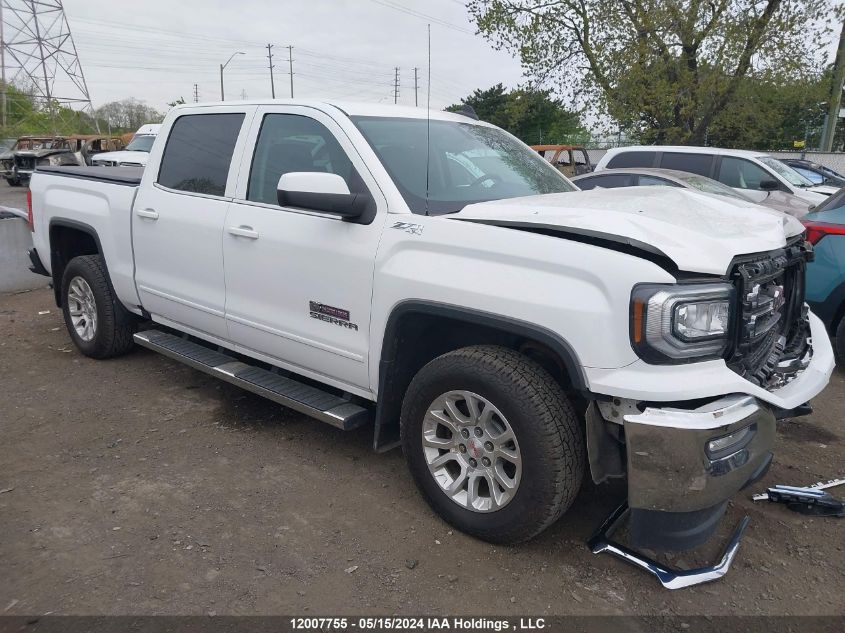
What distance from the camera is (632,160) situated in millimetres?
11375

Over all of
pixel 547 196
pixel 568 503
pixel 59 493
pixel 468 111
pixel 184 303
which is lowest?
pixel 59 493

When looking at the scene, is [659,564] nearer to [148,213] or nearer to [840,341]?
[840,341]

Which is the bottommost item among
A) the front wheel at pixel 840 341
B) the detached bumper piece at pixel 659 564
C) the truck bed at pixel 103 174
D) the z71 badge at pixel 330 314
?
the detached bumper piece at pixel 659 564

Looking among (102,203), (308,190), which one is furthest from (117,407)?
(308,190)

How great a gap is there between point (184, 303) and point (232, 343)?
0.48m

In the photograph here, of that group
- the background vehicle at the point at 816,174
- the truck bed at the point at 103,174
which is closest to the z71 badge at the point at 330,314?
the truck bed at the point at 103,174

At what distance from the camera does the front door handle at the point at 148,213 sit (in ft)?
15.1

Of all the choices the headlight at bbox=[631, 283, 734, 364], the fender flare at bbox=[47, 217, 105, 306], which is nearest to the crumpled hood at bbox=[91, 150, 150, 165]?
the fender flare at bbox=[47, 217, 105, 306]

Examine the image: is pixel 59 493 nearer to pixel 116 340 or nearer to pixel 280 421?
pixel 280 421

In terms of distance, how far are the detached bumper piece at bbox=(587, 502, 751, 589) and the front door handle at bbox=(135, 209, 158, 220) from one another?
335cm

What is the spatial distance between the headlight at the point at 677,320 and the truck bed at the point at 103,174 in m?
3.84

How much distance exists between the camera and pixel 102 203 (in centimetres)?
513

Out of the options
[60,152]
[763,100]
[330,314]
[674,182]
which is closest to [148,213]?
[330,314]

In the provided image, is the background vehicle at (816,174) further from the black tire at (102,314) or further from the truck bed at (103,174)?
the black tire at (102,314)
